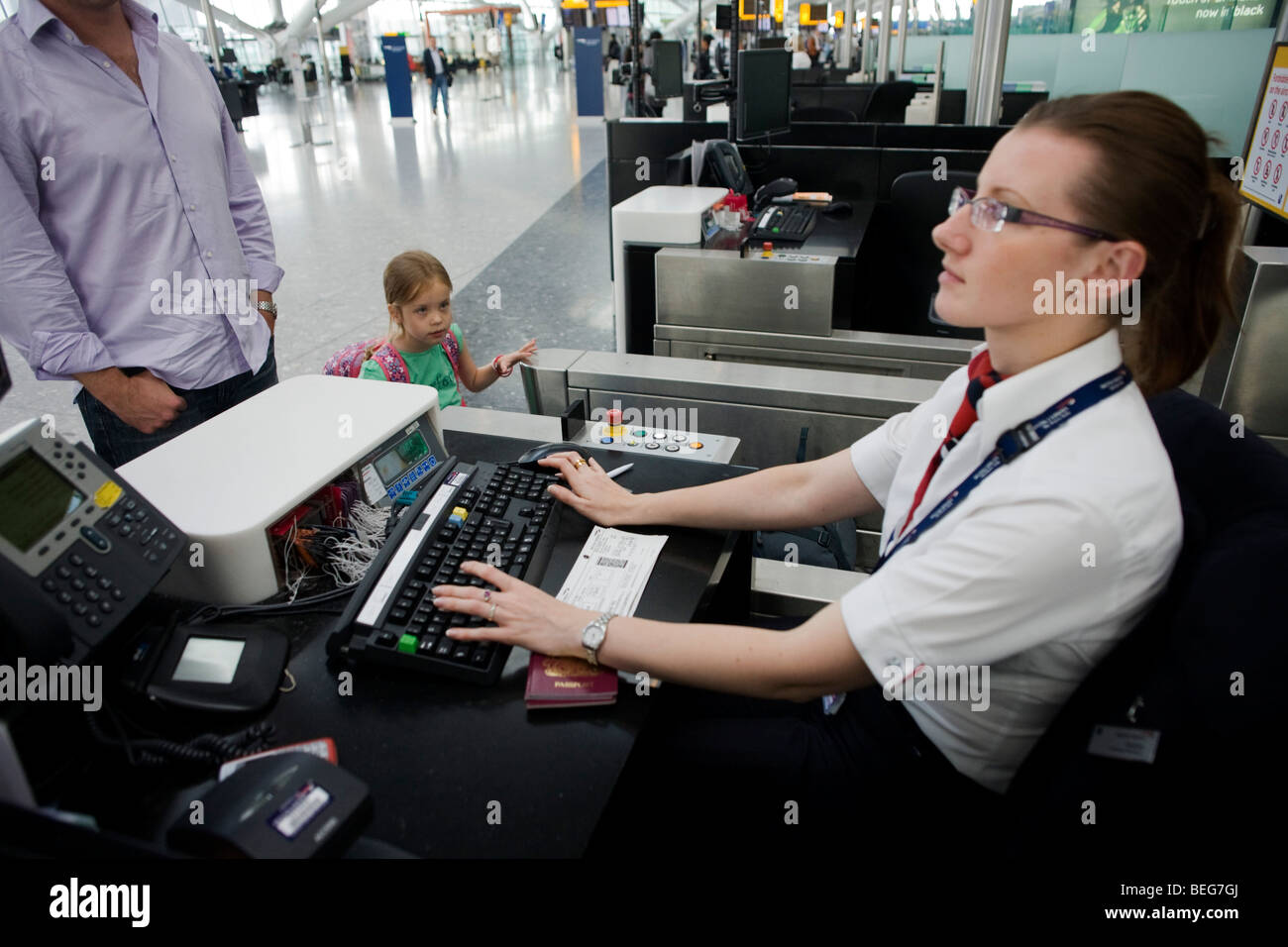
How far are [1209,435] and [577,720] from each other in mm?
788

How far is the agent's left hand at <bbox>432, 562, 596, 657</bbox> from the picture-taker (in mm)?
960

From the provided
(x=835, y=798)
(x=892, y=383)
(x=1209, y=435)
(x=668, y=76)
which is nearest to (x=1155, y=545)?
(x=1209, y=435)

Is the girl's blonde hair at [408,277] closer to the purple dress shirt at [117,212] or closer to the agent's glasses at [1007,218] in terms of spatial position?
the purple dress shirt at [117,212]

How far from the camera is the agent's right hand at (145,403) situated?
4.99ft

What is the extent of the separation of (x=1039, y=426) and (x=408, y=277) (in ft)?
5.91

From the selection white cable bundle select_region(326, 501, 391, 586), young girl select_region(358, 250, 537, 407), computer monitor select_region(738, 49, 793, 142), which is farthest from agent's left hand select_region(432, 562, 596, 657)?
computer monitor select_region(738, 49, 793, 142)

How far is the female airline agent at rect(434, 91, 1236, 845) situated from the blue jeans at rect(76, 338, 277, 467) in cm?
98

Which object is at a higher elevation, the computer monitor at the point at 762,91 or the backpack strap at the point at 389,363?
the computer monitor at the point at 762,91

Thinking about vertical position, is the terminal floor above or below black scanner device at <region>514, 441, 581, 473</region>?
below

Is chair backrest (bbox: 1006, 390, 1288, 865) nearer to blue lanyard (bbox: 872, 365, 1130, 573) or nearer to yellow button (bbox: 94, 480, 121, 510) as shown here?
blue lanyard (bbox: 872, 365, 1130, 573)

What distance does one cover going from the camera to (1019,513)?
0.82 meters

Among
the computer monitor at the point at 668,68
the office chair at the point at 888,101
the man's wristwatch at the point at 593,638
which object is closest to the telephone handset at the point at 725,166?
the man's wristwatch at the point at 593,638

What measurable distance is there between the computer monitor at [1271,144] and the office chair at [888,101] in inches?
196

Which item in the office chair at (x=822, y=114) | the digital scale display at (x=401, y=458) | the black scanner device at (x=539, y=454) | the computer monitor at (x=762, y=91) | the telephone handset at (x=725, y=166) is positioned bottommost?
the black scanner device at (x=539, y=454)
